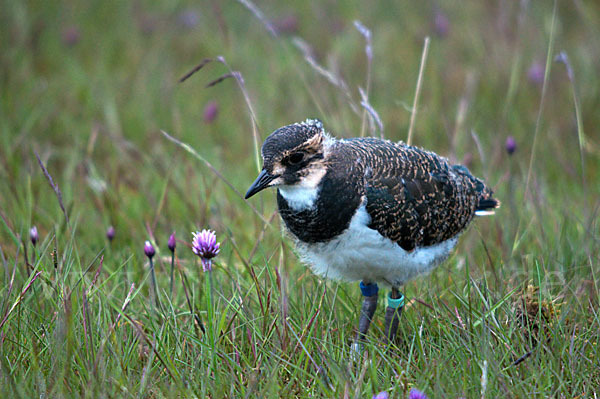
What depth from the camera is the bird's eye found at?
11.0 feet

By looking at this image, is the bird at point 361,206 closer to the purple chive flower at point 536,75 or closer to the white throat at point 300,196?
the white throat at point 300,196

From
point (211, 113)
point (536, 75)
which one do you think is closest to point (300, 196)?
point (211, 113)

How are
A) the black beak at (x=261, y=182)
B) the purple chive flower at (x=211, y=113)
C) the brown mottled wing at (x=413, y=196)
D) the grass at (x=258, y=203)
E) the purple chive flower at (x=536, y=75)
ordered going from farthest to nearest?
the purple chive flower at (x=536, y=75) < the purple chive flower at (x=211, y=113) < the brown mottled wing at (x=413, y=196) < the black beak at (x=261, y=182) < the grass at (x=258, y=203)

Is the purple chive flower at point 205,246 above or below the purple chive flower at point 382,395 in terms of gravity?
above

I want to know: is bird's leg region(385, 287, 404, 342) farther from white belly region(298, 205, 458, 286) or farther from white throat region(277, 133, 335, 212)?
white throat region(277, 133, 335, 212)

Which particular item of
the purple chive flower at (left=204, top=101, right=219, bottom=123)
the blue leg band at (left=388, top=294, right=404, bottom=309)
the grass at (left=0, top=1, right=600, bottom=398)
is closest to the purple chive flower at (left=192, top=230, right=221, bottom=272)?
the grass at (left=0, top=1, right=600, bottom=398)

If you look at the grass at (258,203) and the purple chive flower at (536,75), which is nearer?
the grass at (258,203)

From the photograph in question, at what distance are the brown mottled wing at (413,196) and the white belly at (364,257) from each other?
0.18 feet

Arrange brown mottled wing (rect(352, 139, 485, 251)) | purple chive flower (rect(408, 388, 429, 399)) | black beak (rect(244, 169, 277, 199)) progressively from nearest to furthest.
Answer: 1. purple chive flower (rect(408, 388, 429, 399))
2. black beak (rect(244, 169, 277, 199))
3. brown mottled wing (rect(352, 139, 485, 251))

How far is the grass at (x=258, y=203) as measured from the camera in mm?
3092

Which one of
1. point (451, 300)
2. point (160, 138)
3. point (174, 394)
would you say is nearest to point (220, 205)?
point (160, 138)

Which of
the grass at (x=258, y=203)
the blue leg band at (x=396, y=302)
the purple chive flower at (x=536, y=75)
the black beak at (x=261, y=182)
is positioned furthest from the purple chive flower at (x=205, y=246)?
the purple chive flower at (x=536, y=75)

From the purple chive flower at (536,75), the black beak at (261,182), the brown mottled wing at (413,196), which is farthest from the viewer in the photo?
the purple chive flower at (536,75)

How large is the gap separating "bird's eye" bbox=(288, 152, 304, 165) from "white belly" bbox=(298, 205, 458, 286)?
38 centimetres
